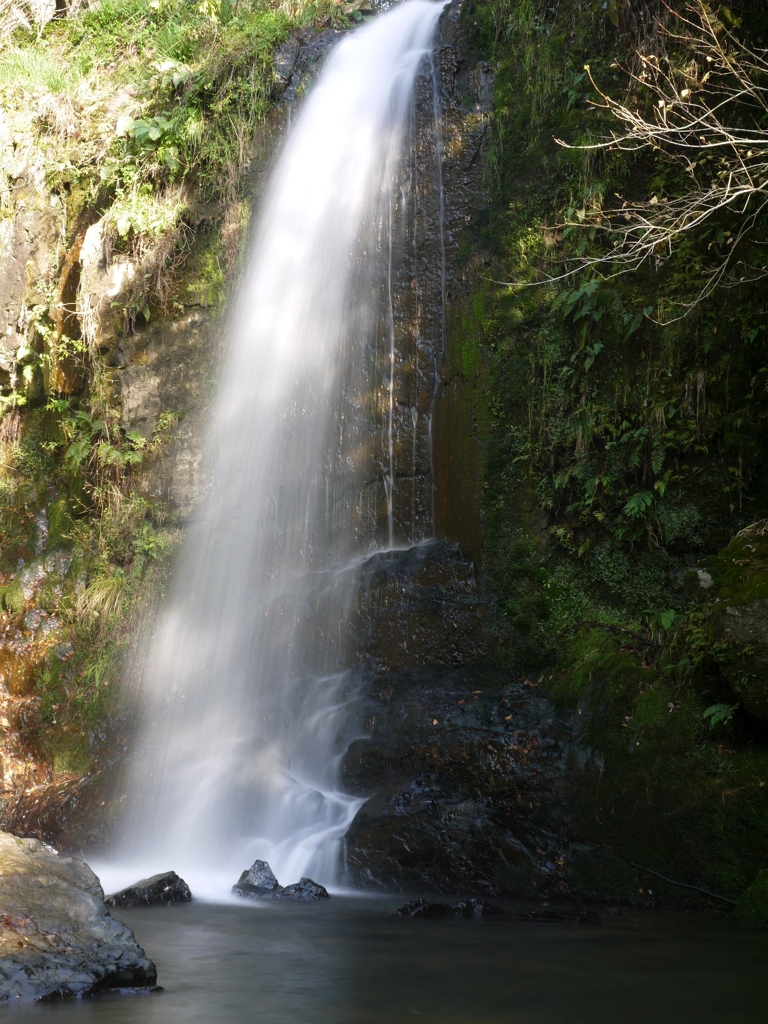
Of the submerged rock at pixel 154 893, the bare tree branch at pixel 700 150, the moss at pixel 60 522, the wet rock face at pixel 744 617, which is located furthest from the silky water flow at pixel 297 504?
the wet rock face at pixel 744 617

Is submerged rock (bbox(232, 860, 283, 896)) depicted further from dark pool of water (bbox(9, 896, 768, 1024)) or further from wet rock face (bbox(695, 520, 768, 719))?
wet rock face (bbox(695, 520, 768, 719))

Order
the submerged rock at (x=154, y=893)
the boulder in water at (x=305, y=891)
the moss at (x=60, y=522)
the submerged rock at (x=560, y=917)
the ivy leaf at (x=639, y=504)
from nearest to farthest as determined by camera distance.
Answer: the submerged rock at (x=560, y=917)
the submerged rock at (x=154, y=893)
the boulder in water at (x=305, y=891)
the ivy leaf at (x=639, y=504)
the moss at (x=60, y=522)

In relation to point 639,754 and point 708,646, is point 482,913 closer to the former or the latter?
point 639,754

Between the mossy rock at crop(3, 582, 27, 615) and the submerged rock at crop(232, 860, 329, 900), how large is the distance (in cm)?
493

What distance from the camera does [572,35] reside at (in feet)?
29.5

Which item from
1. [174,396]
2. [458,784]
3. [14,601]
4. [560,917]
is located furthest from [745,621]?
[14,601]

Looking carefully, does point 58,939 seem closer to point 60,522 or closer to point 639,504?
point 639,504

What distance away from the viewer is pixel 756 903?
517cm

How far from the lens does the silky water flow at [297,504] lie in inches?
288

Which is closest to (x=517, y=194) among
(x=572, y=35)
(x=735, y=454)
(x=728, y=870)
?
(x=572, y=35)

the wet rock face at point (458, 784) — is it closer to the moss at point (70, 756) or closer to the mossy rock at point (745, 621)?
the mossy rock at point (745, 621)

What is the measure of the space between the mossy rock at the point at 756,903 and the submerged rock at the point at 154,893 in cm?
347

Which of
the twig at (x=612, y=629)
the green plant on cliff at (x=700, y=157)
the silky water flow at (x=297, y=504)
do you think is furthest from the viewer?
Answer: the silky water flow at (x=297, y=504)

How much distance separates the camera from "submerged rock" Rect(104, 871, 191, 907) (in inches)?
218
